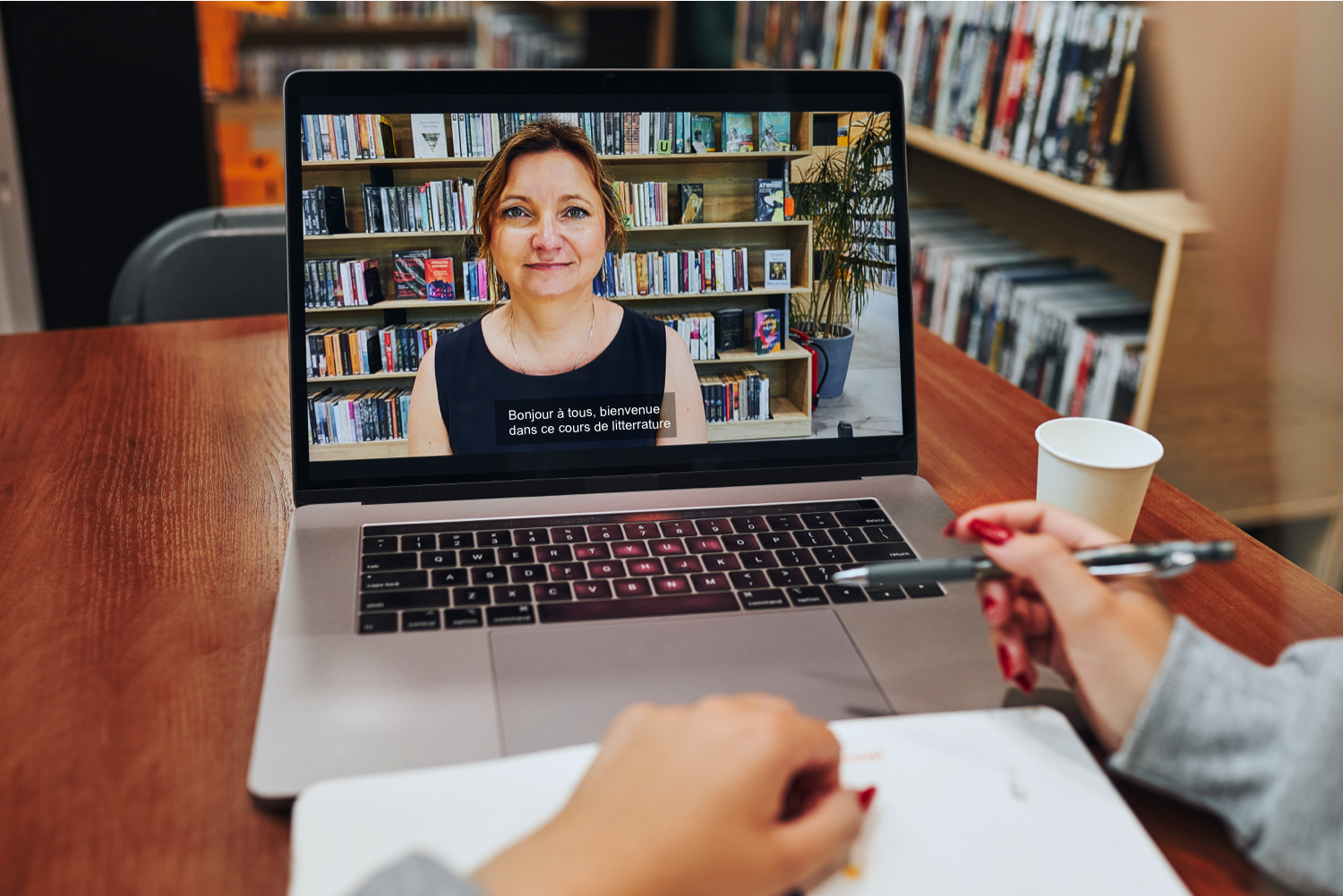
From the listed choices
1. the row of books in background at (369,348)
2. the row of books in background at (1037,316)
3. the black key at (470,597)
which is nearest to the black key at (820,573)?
the black key at (470,597)

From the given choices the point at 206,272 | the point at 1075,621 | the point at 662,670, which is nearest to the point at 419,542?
the point at 662,670

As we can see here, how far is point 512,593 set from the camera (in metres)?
0.64

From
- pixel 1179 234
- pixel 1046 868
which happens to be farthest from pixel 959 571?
pixel 1179 234

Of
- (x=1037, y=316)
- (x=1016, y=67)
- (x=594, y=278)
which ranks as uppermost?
(x=1016, y=67)

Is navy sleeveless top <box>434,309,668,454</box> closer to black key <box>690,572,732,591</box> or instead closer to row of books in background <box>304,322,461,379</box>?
row of books in background <box>304,322,461,379</box>

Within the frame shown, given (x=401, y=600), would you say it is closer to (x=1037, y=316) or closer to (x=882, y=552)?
(x=882, y=552)

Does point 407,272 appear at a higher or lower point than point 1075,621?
higher

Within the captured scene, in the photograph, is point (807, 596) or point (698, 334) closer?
point (807, 596)

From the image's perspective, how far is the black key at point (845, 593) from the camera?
64 cm

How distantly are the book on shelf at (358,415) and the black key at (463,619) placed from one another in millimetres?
196

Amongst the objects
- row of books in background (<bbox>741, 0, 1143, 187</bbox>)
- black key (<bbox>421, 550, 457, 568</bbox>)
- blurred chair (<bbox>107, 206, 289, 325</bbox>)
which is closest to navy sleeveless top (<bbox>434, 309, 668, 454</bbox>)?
black key (<bbox>421, 550, 457, 568</bbox>)

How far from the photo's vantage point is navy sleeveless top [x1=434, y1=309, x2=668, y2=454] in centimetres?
76

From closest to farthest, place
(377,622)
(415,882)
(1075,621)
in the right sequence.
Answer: (415,882) → (1075,621) → (377,622)

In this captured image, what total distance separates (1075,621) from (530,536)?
0.39 meters
